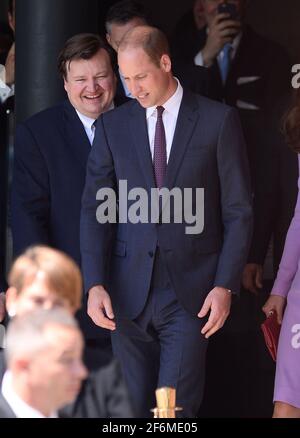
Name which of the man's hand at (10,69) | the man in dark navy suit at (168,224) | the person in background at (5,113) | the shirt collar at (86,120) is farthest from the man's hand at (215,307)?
the man's hand at (10,69)

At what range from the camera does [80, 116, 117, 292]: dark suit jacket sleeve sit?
199 inches

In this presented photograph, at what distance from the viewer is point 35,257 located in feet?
13.5

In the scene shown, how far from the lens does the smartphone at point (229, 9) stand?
654cm

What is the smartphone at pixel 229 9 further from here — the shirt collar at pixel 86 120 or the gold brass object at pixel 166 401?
the gold brass object at pixel 166 401

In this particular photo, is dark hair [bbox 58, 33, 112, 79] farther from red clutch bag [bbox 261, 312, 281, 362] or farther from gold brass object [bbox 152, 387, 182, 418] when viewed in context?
gold brass object [bbox 152, 387, 182, 418]

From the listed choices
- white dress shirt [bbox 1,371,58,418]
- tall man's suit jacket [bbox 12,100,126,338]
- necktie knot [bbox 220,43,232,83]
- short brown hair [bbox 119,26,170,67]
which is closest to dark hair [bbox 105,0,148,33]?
tall man's suit jacket [bbox 12,100,126,338]

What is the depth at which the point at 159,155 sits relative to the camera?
505 cm

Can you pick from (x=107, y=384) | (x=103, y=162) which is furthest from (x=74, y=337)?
(x=103, y=162)

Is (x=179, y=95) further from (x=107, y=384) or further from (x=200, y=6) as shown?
(x=200, y=6)

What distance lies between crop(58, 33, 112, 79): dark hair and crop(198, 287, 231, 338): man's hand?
0.98 m

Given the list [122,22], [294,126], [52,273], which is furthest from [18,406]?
[122,22]

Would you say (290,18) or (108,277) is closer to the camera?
(108,277)

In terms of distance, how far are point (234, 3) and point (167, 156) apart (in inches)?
68.0

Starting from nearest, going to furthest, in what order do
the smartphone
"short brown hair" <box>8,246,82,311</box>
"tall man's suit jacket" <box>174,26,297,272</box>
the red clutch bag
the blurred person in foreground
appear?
the blurred person in foreground
"short brown hair" <box>8,246,82,311</box>
the red clutch bag
"tall man's suit jacket" <box>174,26,297,272</box>
the smartphone
